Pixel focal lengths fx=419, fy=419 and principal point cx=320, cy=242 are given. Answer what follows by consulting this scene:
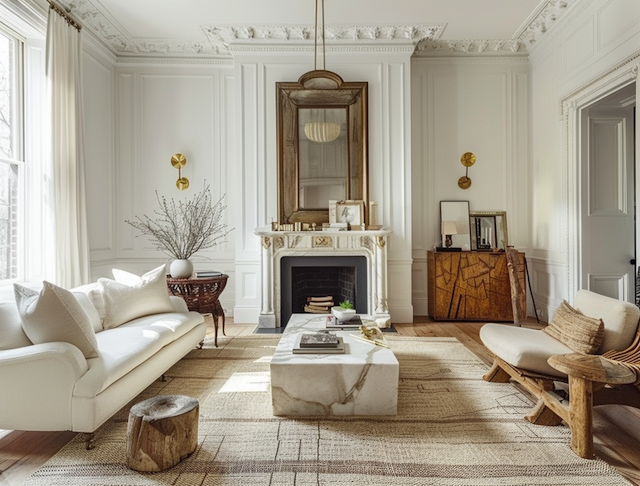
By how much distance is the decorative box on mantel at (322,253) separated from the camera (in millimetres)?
4801

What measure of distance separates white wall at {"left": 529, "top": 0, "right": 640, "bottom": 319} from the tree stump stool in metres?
4.19

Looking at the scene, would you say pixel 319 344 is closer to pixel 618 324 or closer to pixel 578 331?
pixel 578 331

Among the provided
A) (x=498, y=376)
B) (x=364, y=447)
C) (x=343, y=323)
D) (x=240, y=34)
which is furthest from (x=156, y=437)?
(x=240, y=34)

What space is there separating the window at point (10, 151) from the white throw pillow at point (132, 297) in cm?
127

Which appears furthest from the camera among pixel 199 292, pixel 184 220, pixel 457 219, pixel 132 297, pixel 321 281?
pixel 184 220

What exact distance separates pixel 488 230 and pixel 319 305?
2.38 metres

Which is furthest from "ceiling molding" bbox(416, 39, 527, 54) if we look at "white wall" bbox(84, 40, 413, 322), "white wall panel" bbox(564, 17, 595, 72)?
"white wall panel" bbox(564, 17, 595, 72)

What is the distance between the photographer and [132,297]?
324 cm

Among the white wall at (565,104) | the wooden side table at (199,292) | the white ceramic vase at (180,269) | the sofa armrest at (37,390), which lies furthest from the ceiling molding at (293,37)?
the sofa armrest at (37,390)

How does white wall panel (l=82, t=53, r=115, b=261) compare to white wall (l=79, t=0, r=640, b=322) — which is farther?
white wall (l=79, t=0, r=640, b=322)

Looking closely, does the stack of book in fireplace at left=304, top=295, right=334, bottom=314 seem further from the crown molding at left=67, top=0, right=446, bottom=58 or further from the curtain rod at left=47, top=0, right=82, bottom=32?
the curtain rod at left=47, top=0, right=82, bottom=32

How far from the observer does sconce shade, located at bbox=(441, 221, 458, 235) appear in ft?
16.5

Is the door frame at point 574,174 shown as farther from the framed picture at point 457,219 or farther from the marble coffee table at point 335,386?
the marble coffee table at point 335,386

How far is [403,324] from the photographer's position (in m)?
5.00
